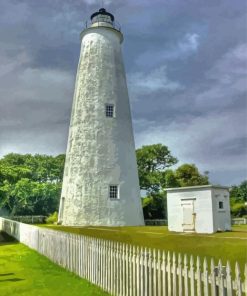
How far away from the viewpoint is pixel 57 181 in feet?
173

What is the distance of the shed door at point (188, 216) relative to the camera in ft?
62.8

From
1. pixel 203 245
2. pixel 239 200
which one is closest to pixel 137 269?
pixel 203 245

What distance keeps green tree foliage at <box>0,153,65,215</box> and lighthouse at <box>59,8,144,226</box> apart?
35.9ft

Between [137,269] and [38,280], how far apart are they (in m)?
3.95

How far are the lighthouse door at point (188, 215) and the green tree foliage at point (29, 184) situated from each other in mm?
19512

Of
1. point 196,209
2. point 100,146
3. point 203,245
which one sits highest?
point 100,146

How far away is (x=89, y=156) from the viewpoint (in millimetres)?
24781

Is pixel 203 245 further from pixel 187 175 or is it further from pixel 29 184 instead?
pixel 29 184

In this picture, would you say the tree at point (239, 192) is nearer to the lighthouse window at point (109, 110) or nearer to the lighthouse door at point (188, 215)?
the lighthouse window at point (109, 110)

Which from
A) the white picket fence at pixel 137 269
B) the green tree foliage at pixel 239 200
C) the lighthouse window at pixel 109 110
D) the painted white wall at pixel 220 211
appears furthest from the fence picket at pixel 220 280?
the green tree foliage at pixel 239 200

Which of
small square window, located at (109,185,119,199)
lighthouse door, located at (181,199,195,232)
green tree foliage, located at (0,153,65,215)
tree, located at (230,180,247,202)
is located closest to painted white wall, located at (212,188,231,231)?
lighthouse door, located at (181,199,195,232)

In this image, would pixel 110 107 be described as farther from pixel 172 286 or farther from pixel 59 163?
pixel 59 163

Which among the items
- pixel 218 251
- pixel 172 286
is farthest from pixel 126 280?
pixel 218 251

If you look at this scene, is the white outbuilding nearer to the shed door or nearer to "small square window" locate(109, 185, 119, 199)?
the shed door
